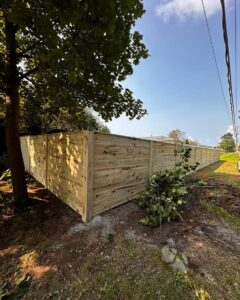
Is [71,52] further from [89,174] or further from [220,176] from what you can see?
[220,176]

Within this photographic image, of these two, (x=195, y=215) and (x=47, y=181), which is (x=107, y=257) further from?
(x=47, y=181)

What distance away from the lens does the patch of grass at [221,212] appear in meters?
3.49

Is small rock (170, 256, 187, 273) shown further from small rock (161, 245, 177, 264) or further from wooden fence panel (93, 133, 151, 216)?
wooden fence panel (93, 133, 151, 216)

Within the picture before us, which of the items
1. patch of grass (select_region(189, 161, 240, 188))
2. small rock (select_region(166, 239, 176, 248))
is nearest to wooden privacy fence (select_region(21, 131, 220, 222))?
small rock (select_region(166, 239, 176, 248))

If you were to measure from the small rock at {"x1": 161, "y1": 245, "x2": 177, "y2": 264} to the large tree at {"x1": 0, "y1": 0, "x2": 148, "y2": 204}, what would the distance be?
315 cm

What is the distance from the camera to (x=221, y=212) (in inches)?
149

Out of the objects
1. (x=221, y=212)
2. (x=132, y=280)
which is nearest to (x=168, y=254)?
(x=132, y=280)

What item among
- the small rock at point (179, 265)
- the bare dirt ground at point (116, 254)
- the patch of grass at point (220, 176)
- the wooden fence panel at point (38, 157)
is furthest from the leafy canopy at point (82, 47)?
the patch of grass at point (220, 176)

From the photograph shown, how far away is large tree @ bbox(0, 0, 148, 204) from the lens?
8.36ft

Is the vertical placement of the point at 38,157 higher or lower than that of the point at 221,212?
higher

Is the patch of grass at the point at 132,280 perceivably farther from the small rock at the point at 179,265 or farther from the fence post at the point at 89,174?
the fence post at the point at 89,174

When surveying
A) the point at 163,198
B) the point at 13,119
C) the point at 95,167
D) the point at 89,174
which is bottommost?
the point at 163,198

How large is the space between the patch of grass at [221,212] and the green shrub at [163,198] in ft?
2.00

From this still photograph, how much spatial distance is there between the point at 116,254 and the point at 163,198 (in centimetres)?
157
